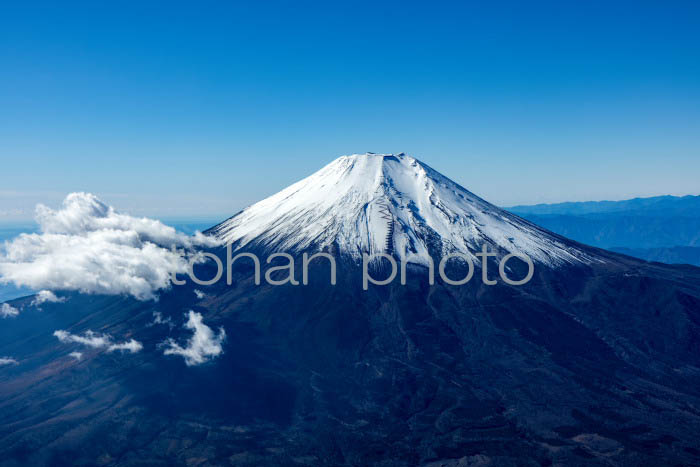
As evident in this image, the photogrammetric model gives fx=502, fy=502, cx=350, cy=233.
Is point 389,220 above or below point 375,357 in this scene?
above

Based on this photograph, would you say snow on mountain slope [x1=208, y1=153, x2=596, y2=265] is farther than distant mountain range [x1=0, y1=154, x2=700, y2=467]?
Yes

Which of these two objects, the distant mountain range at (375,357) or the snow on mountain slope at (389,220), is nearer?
the distant mountain range at (375,357)

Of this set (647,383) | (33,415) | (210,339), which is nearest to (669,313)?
(647,383)

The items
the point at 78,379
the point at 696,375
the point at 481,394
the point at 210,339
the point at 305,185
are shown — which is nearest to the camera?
the point at 481,394

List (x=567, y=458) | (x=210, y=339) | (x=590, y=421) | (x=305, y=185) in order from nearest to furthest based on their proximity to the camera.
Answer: (x=567, y=458) < (x=590, y=421) < (x=210, y=339) < (x=305, y=185)

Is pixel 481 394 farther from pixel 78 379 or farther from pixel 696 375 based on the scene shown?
pixel 78 379

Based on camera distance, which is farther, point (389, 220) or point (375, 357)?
point (389, 220)

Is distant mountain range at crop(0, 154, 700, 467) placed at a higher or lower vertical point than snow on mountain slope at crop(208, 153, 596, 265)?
lower

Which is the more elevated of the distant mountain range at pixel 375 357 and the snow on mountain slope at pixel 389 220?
the snow on mountain slope at pixel 389 220
